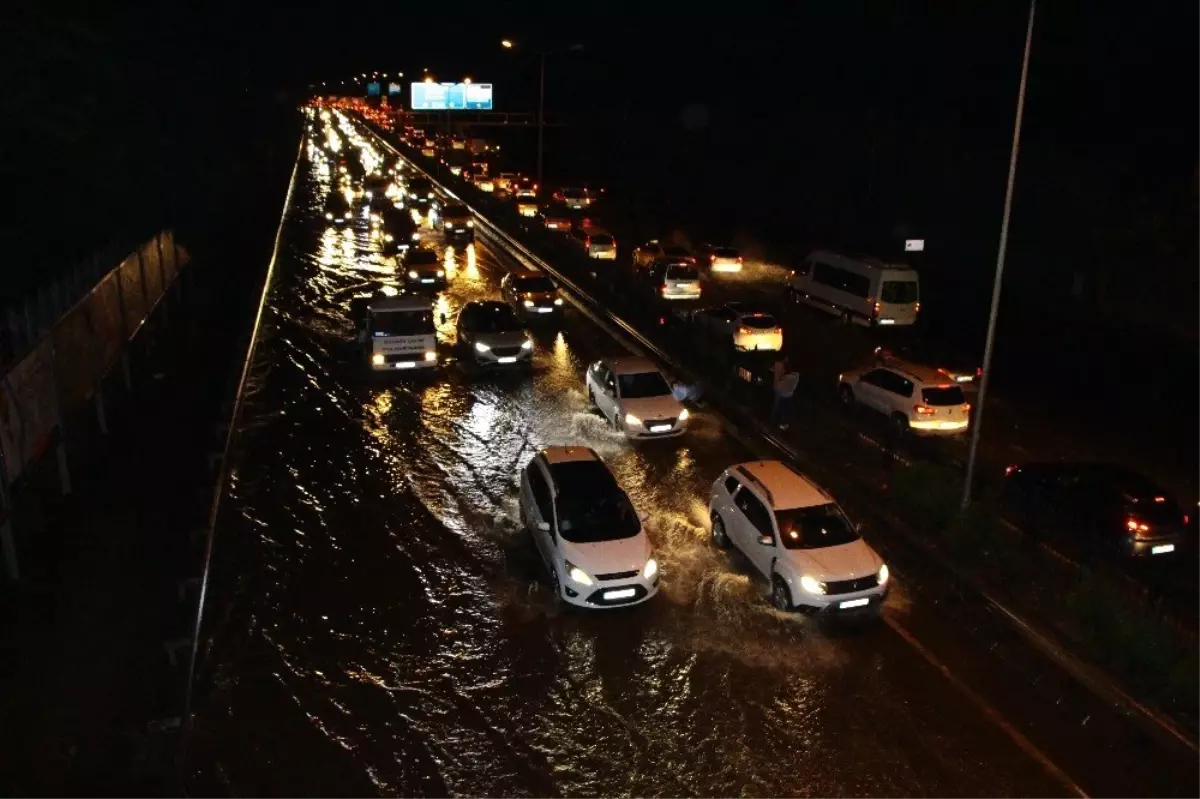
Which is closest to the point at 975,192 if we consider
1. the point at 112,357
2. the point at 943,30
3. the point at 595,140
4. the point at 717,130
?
the point at 943,30

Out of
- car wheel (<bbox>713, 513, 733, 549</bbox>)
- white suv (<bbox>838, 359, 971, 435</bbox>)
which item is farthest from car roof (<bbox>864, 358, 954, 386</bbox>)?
car wheel (<bbox>713, 513, 733, 549</bbox>)

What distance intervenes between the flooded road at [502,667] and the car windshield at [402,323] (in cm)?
574

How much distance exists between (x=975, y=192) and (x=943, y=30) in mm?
18457

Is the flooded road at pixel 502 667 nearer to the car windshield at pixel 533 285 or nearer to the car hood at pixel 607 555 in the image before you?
the car hood at pixel 607 555

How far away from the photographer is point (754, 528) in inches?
570

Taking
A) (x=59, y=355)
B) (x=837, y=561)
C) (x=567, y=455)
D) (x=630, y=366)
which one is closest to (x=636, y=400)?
(x=630, y=366)

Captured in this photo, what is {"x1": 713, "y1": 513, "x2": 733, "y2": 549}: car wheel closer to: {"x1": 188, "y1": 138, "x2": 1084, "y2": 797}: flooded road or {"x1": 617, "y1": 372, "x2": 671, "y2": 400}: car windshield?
{"x1": 188, "y1": 138, "x2": 1084, "y2": 797}: flooded road

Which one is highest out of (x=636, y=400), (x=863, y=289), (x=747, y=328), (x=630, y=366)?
(x=863, y=289)

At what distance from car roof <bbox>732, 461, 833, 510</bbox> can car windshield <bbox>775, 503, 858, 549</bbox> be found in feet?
0.38

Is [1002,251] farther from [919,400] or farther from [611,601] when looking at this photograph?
[611,601]

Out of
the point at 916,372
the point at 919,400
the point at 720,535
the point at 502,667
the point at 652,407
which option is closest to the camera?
the point at 502,667

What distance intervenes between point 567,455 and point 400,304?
11.3 m

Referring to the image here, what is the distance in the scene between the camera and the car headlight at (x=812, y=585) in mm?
13156

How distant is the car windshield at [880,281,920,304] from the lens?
30828 millimetres
